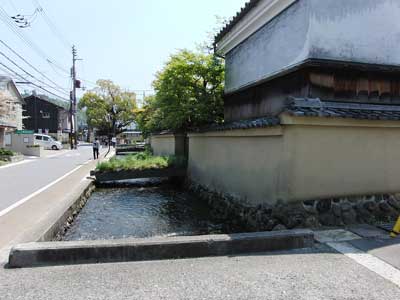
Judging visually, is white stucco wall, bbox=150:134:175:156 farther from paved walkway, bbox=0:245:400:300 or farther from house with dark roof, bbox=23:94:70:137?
house with dark roof, bbox=23:94:70:137

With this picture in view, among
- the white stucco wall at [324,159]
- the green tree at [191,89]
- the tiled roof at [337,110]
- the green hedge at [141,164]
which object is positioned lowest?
the green hedge at [141,164]

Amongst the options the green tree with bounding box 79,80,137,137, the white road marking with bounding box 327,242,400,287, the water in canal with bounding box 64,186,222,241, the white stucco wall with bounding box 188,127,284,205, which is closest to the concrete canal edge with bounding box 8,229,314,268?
the white road marking with bounding box 327,242,400,287

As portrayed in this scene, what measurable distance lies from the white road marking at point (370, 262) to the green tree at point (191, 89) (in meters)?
7.92

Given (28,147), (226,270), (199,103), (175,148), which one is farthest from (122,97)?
(226,270)

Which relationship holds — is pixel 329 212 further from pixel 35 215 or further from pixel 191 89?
pixel 191 89

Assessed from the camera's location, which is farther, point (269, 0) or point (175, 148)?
point (175, 148)

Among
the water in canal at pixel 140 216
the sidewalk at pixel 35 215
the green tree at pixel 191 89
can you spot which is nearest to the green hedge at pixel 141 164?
the water in canal at pixel 140 216

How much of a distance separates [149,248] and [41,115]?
58794mm

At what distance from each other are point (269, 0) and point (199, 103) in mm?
4988

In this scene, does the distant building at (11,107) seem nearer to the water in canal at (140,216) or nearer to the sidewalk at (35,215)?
the sidewalk at (35,215)

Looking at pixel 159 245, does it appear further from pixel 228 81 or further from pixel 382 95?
pixel 228 81

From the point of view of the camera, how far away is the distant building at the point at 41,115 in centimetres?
5472

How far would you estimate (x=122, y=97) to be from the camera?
57125 mm

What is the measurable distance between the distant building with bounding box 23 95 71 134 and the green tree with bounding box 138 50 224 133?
4882 cm
